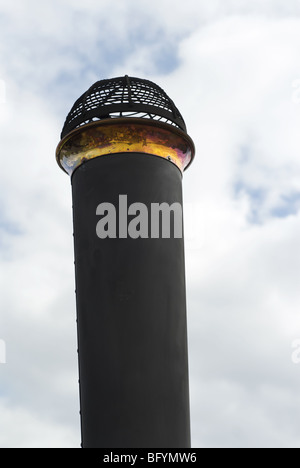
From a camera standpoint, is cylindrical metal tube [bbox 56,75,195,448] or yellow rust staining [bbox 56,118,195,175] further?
yellow rust staining [bbox 56,118,195,175]

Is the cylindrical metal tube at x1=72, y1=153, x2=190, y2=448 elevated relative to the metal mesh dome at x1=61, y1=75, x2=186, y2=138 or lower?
lower

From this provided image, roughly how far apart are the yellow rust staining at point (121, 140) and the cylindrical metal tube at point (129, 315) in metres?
0.10

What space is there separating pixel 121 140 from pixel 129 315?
1978 millimetres

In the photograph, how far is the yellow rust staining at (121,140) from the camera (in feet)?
23.2

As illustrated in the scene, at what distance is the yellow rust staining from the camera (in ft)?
23.2

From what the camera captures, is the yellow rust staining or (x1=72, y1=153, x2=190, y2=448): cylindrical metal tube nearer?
(x1=72, y1=153, x2=190, y2=448): cylindrical metal tube

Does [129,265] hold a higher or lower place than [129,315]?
higher

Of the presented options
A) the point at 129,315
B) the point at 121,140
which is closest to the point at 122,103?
the point at 121,140

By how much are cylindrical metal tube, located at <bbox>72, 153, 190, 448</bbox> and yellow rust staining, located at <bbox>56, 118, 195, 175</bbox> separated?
104 millimetres

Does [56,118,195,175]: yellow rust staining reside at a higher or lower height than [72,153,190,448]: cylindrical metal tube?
higher

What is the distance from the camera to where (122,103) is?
7285mm

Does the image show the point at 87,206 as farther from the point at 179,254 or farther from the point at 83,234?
the point at 179,254

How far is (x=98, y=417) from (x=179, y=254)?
6.54 ft

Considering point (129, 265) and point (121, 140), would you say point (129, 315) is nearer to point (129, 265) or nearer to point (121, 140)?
point (129, 265)
